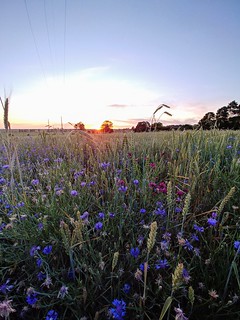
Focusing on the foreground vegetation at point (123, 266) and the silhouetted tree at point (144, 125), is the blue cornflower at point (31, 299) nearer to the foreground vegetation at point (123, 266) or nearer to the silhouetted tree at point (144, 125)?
the foreground vegetation at point (123, 266)

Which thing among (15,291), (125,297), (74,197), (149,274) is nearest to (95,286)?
(125,297)

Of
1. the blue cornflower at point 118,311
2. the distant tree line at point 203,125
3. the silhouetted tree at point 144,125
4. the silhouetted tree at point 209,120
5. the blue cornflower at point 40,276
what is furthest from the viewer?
the silhouetted tree at point 209,120

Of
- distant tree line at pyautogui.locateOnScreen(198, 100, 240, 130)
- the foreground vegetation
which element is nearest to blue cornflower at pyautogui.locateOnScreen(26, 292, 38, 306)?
the foreground vegetation

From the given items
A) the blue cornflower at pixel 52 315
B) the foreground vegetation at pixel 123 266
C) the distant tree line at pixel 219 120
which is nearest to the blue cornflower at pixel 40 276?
the foreground vegetation at pixel 123 266

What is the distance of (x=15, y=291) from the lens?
96 centimetres

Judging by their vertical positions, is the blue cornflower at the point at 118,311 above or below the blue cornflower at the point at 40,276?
above

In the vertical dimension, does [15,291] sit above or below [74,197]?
below

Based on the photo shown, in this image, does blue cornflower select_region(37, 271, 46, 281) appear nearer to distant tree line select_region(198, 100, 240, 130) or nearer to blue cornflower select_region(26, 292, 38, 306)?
blue cornflower select_region(26, 292, 38, 306)

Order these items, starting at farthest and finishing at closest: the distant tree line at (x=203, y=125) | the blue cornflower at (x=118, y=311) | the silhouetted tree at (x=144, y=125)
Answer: the distant tree line at (x=203, y=125)
the silhouetted tree at (x=144, y=125)
the blue cornflower at (x=118, y=311)

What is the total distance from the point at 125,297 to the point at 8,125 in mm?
1089

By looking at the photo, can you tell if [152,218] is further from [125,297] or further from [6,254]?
[6,254]

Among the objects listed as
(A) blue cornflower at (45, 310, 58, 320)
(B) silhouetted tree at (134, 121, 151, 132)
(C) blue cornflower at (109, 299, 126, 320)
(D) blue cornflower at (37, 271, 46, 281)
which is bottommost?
(A) blue cornflower at (45, 310, 58, 320)

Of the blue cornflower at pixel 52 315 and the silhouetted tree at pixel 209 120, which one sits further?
the silhouetted tree at pixel 209 120

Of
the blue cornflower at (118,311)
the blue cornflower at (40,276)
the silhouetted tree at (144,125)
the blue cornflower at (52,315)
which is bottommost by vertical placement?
the blue cornflower at (52,315)
